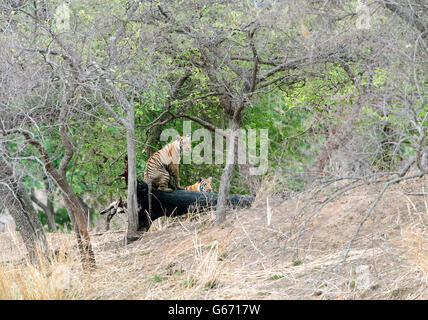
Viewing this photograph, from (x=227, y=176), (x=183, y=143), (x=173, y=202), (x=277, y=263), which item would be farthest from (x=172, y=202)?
(x=277, y=263)

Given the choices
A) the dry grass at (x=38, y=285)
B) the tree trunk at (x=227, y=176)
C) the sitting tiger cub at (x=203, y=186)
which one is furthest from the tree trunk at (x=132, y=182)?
the dry grass at (x=38, y=285)

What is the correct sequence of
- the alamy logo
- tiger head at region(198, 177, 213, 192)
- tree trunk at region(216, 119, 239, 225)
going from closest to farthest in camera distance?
tree trunk at region(216, 119, 239, 225), the alamy logo, tiger head at region(198, 177, 213, 192)

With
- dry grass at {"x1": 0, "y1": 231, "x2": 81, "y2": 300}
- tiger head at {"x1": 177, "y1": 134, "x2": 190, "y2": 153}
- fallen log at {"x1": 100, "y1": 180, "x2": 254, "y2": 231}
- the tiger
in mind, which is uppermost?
tiger head at {"x1": 177, "y1": 134, "x2": 190, "y2": 153}

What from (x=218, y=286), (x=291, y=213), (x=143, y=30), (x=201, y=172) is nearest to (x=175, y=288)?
(x=218, y=286)

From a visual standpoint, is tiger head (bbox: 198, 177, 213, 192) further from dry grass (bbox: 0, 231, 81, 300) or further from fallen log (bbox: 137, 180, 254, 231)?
dry grass (bbox: 0, 231, 81, 300)

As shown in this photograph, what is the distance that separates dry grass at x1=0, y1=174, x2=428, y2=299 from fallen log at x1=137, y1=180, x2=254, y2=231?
1216 millimetres

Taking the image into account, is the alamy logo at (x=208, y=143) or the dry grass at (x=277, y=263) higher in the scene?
the alamy logo at (x=208, y=143)

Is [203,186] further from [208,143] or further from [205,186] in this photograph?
[208,143]

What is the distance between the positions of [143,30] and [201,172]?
6.28 metres

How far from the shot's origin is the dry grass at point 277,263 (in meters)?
6.75

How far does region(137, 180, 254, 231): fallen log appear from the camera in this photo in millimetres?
11531

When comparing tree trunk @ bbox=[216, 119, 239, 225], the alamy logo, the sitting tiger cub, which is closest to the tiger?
the sitting tiger cub

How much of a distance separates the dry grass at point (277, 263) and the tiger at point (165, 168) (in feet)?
5.91

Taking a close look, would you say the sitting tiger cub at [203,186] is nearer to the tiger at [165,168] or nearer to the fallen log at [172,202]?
the tiger at [165,168]
